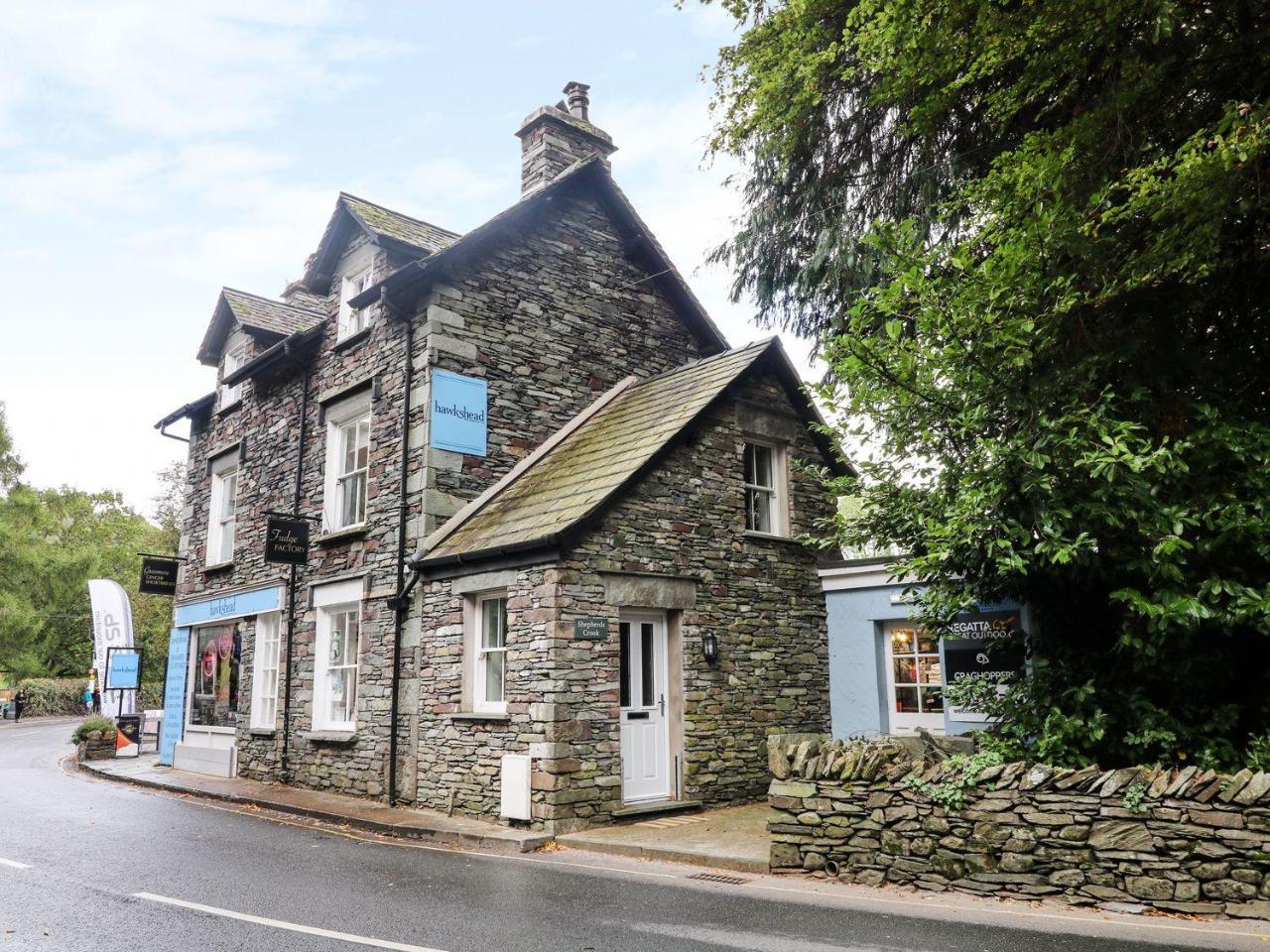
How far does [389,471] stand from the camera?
13.7 metres

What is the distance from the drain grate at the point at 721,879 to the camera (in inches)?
314

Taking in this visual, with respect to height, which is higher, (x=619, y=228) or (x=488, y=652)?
(x=619, y=228)

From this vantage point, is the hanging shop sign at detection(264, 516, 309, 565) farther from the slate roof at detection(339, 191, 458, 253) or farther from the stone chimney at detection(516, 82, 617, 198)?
the stone chimney at detection(516, 82, 617, 198)

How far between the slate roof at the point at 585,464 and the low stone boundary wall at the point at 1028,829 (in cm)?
408

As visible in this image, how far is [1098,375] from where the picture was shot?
8.38 metres

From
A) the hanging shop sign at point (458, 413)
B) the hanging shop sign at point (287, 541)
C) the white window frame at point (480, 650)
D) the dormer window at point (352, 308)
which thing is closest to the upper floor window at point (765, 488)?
the hanging shop sign at point (458, 413)

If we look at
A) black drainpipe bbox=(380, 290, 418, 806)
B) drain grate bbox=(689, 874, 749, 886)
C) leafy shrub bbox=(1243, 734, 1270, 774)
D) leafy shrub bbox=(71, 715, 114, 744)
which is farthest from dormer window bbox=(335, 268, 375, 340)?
leafy shrub bbox=(1243, 734, 1270, 774)

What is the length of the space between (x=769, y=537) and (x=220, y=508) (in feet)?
38.6

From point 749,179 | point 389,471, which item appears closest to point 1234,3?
point 749,179

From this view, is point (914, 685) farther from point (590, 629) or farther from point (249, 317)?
point (249, 317)

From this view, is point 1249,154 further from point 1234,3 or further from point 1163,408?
point 1163,408

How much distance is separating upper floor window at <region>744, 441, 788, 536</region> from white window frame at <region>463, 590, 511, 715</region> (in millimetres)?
4116

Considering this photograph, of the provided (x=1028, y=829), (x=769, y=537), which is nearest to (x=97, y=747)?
(x=769, y=537)

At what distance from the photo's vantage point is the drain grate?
7969 mm
